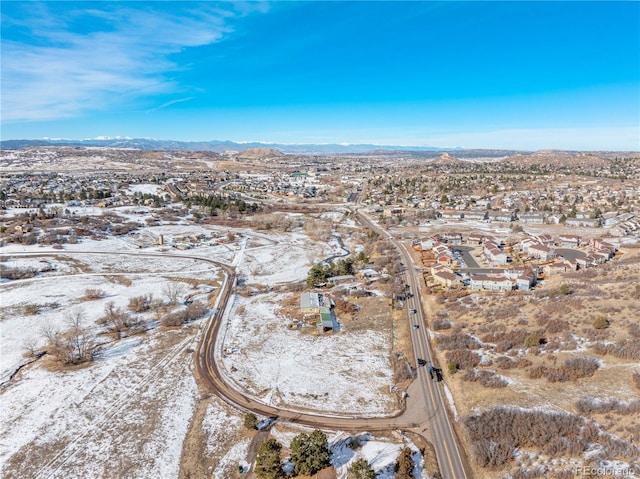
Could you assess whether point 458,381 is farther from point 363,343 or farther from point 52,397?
point 52,397

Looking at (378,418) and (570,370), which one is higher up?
(570,370)

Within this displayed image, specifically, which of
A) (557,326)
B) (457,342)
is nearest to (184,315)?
(457,342)

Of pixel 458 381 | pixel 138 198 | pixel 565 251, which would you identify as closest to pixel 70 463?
pixel 458 381

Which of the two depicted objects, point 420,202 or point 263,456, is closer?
point 263,456

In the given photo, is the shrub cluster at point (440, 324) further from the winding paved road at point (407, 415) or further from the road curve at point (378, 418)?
the winding paved road at point (407, 415)

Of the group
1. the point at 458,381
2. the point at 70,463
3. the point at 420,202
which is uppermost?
the point at 420,202

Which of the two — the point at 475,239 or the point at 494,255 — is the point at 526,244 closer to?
the point at 475,239
